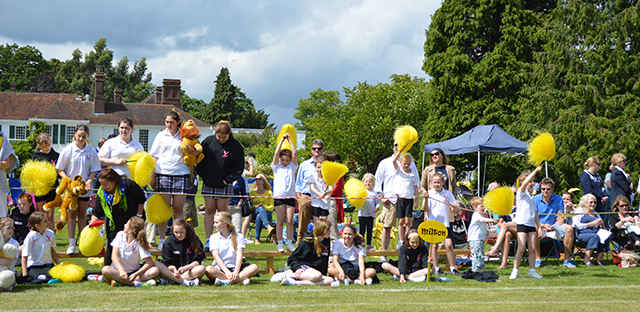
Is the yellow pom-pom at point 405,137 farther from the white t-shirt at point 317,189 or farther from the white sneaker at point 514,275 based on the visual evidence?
the white sneaker at point 514,275

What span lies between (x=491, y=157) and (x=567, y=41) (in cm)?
737

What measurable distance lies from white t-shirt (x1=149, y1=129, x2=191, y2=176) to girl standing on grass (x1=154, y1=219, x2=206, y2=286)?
96 centimetres

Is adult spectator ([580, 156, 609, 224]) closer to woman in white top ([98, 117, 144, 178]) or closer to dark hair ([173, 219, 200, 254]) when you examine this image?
dark hair ([173, 219, 200, 254])

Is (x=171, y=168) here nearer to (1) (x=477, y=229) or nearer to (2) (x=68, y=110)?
(1) (x=477, y=229)

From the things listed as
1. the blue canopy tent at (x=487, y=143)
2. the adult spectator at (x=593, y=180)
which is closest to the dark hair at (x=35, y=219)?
the adult spectator at (x=593, y=180)

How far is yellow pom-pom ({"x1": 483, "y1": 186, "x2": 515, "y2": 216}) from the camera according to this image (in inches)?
288

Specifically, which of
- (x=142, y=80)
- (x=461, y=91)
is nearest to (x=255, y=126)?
(x=142, y=80)

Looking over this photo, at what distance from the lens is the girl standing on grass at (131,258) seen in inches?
250

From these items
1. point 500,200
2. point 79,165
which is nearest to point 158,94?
point 79,165

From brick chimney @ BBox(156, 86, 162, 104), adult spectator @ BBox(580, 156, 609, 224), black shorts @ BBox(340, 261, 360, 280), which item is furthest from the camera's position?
brick chimney @ BBox(156, 86, 162, 104)

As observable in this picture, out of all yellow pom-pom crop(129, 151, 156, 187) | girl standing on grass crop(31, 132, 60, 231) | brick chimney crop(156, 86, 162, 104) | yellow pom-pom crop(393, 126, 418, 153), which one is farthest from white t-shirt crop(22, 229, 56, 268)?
brick chimney crop(156, 86, 162, 104)

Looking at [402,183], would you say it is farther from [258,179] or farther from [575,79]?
[575,79]

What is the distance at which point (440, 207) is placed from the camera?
7648 mm

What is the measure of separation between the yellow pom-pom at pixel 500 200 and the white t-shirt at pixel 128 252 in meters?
4.40
